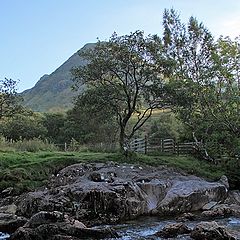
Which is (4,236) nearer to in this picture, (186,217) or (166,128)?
(186,217)

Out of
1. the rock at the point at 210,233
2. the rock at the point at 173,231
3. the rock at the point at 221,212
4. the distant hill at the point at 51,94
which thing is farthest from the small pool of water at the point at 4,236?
the distant hill at the point at 51,94

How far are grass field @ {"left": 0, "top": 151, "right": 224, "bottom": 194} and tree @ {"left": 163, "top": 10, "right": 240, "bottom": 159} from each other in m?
2.93

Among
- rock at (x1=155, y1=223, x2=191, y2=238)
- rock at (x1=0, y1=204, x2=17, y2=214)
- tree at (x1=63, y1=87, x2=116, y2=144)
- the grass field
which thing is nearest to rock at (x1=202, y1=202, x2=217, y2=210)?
the grass field

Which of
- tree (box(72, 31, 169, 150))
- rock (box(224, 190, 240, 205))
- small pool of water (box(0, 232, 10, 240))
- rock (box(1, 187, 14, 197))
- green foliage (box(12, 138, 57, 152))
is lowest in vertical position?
rock (box(224, 190, 240, 205))

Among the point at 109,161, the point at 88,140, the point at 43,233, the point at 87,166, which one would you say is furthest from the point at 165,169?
the point at 88,140

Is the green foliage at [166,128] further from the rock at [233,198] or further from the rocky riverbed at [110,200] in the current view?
the rocky riverbed at [110,200]

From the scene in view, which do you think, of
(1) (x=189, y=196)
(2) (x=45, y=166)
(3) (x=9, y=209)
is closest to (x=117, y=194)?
(1) (x=189, y=196)

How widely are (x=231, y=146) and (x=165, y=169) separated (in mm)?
7417

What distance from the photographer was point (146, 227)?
57.1 ft

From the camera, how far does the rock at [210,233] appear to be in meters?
14.4

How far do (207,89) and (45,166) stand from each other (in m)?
13.0

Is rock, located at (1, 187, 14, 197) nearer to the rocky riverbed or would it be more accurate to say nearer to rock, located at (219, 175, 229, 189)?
the rocky riverbed

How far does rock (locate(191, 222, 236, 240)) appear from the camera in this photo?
14.4m

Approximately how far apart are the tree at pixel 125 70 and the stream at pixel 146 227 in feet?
33.1
